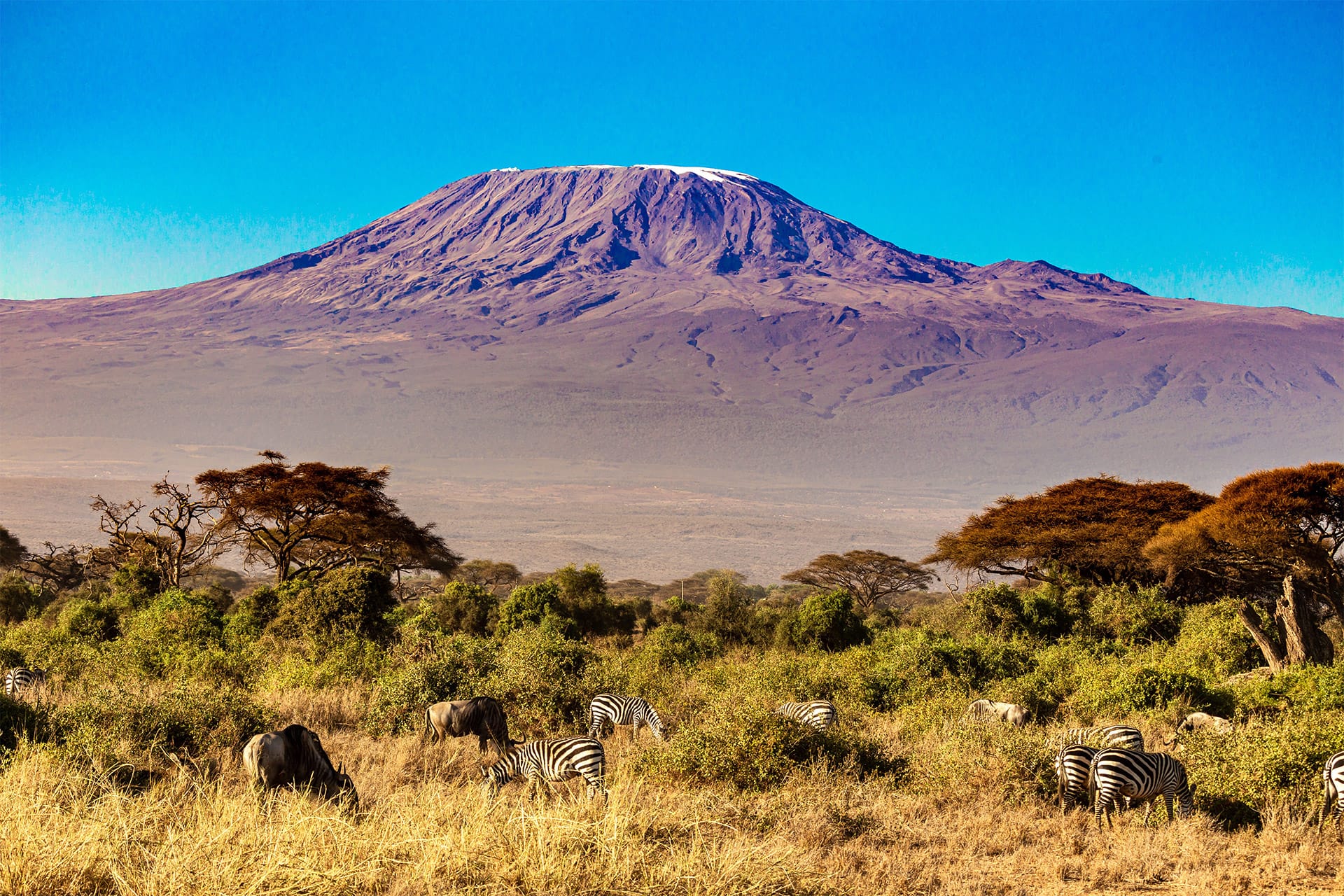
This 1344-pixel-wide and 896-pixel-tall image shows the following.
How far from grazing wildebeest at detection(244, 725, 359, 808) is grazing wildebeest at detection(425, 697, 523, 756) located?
7.71 feet

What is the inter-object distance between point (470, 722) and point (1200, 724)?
28.0 ft

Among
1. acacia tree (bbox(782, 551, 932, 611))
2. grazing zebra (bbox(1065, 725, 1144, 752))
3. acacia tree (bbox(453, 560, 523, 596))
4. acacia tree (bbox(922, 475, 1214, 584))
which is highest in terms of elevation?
acacia tree (bbox(922, 475, 1214, 584))

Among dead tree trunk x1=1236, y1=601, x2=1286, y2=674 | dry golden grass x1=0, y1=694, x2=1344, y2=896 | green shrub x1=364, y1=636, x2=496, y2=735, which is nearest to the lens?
dry golden grass x1=0, y1=694, x2=1344, y2=896

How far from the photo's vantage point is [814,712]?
11.0 meters

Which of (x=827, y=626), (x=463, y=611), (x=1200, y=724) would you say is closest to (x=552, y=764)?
(x=1200, y=724)

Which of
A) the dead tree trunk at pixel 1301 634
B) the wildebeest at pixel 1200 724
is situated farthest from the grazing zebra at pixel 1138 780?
the dead tree trunk at pixel 1301 634

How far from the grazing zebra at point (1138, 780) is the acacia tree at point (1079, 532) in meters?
15.8

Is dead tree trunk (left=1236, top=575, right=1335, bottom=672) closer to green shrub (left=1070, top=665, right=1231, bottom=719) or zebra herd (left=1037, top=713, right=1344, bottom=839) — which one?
green shrub (left=1070, top=665, right=1231, bottom=719)

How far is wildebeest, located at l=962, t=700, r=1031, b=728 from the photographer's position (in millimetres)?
11133

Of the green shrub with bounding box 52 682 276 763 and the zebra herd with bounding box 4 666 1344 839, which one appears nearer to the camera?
the zebra herd with bounding box 4 666 1344 839

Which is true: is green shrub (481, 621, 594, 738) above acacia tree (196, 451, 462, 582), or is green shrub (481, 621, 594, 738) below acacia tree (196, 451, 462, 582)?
below

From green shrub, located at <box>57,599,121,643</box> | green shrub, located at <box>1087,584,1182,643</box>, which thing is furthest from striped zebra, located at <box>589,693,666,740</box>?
green shrub, located at <box>57,599,121,643</box>

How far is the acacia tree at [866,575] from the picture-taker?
37844 millimetres

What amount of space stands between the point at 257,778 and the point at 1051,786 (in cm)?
699
